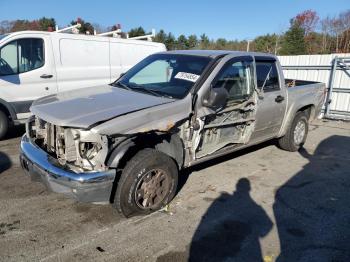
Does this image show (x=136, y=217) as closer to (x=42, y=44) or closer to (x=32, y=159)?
(x=32, y=159)

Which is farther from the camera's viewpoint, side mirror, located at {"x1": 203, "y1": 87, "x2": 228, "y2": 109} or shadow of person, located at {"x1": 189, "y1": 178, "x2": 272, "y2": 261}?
side mirror, located at {"x1": 203, "y1": 87, "x2": 228, "y2": 109}

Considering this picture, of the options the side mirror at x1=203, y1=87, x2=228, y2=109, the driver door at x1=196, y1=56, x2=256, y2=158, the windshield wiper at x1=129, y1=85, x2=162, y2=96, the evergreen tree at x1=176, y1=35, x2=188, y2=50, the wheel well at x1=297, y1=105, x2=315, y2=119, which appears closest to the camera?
the side mirror at x1=203, y1=87, x2=228, y2=109

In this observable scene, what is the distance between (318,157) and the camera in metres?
6.34

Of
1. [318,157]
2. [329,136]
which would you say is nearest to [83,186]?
[318,157]

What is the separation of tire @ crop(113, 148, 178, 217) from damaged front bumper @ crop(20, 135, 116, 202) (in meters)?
0.19

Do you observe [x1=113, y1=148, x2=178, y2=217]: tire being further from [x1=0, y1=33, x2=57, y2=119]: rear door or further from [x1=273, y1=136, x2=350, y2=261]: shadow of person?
[x1=0, y1=33, x2=57, y2=119]: rear door

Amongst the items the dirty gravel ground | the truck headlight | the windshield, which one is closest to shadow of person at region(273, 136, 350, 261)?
the dirty gravel ground

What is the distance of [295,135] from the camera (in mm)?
6352

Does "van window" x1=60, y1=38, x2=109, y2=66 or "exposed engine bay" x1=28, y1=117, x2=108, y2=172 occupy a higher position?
"van window" x1=60, y1=38, x2=109, y2=66

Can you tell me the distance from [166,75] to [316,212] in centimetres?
262

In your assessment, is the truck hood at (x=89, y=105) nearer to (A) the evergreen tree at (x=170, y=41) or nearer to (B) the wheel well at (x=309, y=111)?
(B) the wheel well at (x=309, y=111)

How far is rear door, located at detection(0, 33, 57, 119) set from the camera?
6523mm

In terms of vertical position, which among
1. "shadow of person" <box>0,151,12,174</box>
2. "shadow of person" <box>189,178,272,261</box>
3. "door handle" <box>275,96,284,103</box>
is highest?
"door handle" <box>275,96,284,103</box>

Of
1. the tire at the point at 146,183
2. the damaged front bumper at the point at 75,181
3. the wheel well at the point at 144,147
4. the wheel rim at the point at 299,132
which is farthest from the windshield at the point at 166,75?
the wheel rim at the point at 299,132
